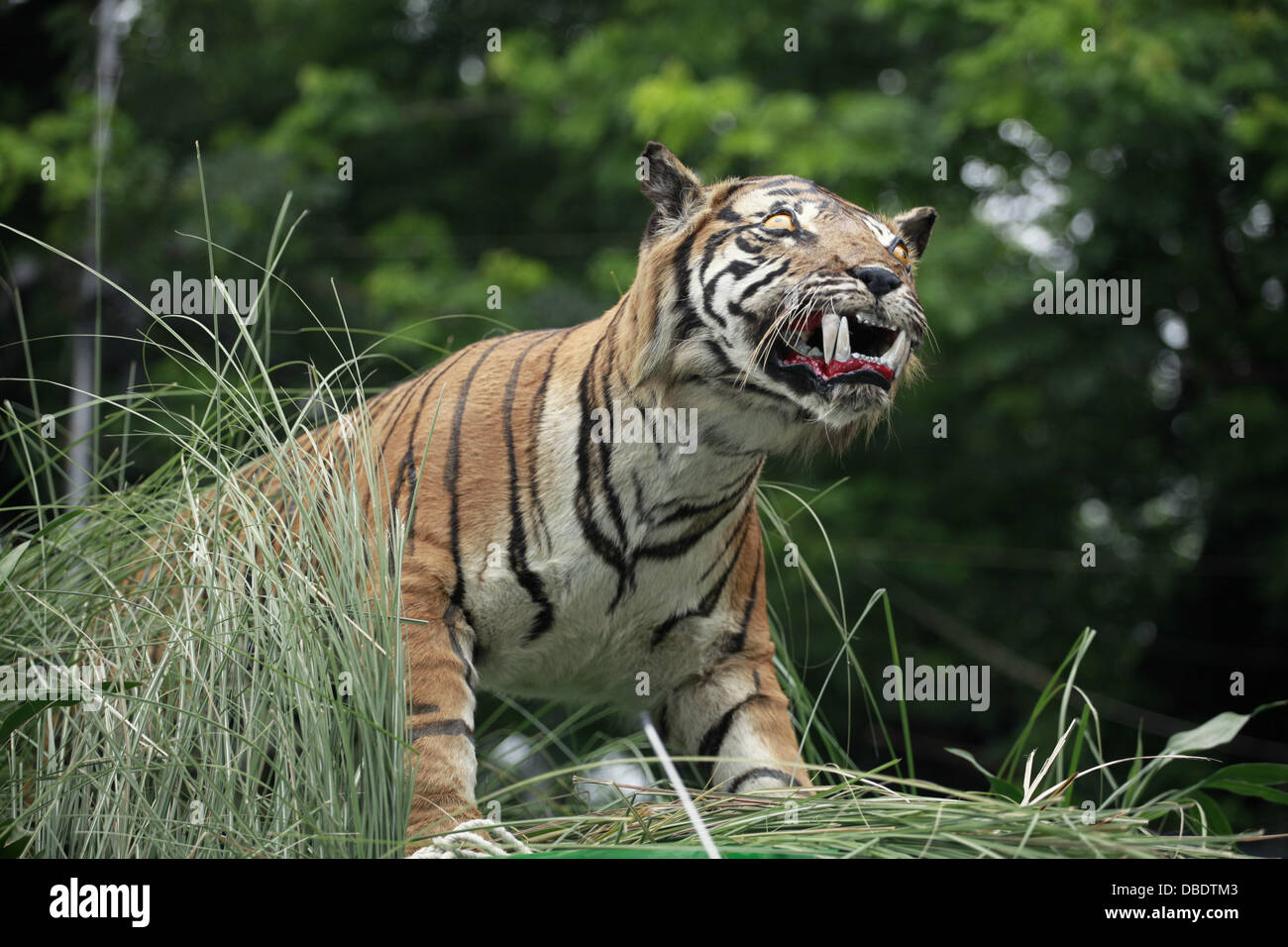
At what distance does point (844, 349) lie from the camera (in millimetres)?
2873

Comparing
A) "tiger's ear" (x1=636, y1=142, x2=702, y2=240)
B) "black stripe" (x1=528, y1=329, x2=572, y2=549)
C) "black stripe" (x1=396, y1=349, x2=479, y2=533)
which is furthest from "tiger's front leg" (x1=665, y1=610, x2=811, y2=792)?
"tiger's ear" (x1=636, y1=142, x2=702, y2=240)

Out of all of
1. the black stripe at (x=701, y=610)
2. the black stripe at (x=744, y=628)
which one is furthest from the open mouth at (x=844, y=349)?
the black stripe at (x=744, y=628)

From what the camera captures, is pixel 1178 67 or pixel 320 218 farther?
pixel 320 218

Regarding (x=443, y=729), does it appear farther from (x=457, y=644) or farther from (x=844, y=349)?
(x=844, y=349)

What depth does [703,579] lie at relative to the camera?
3.33 meters

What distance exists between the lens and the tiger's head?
113 inches

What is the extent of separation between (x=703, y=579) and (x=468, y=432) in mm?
705

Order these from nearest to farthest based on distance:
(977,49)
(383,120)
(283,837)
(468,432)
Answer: (283,837)
(468,432)
(977,49)
(383,120)

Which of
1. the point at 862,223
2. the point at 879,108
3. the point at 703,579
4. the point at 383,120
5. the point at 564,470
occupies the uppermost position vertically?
the point at 383,120

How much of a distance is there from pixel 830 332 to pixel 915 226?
77cm

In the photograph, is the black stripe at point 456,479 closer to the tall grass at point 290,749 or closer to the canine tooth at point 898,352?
the tall grass at point 290,749

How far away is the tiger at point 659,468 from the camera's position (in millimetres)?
2934

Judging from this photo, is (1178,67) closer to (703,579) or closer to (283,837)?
(703,579)
